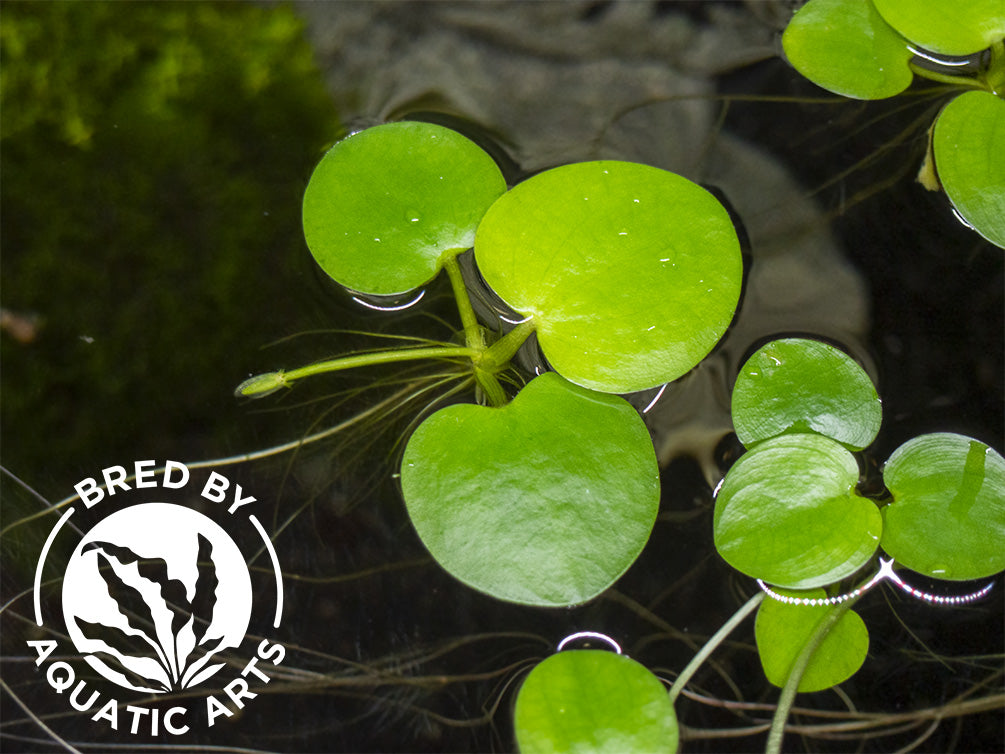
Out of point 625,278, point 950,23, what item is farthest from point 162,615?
point 950,23

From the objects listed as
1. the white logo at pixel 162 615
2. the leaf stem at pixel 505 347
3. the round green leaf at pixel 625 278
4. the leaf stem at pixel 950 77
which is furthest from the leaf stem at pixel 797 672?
the leaf stem at pixel 950 77

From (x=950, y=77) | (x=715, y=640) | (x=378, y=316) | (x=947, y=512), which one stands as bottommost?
(x=715, y=640)

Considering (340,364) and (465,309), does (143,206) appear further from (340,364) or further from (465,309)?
(465,309)

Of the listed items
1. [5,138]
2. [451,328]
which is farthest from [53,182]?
[451,328]

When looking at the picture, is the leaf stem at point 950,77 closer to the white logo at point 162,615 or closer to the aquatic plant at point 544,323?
the aquatic plant at point 544,323

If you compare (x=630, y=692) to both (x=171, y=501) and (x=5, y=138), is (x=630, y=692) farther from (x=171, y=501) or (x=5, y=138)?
(x=5, y=138)

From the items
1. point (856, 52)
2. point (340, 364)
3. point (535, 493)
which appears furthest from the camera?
point (856, 52)
